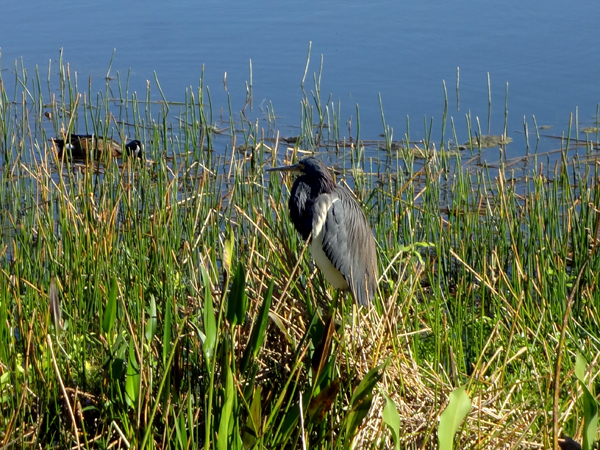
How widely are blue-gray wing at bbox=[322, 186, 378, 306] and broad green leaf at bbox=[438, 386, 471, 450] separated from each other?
5.31 ft

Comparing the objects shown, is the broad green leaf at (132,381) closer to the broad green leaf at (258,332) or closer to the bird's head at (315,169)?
the broad green leaf at (258,332)

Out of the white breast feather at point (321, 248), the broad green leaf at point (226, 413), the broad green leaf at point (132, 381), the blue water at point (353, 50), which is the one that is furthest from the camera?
the blue water at point (353, 50)

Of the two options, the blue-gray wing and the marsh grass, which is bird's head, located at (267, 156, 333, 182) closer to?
the blue-gray wing

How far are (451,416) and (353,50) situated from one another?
22.2 feet

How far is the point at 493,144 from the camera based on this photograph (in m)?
6.00

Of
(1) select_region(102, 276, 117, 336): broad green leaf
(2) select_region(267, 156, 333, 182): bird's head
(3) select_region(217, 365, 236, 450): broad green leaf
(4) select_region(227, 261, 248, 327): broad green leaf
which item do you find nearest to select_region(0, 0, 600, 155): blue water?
(2) select_region(267, 156, 333, 182): bird's head

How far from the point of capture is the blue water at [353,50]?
6734 millimetres

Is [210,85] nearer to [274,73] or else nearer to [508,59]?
[274,73]

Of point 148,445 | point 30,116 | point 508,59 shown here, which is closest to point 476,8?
point 508,59

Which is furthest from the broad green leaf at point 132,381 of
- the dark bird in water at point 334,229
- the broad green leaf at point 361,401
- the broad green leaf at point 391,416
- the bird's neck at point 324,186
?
the bird's neck at point 324,186

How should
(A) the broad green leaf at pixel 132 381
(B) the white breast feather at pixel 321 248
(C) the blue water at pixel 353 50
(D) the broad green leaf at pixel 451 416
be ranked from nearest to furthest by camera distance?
(D) the broad green leaf at pixel 451 416, (A) the broad green leaf at pixel 132 381, (B) the white breast feather at pixel 321 248, (C) the blue water at pixel 353 50

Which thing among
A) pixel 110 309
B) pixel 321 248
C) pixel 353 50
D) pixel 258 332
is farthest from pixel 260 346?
pixel 353 50

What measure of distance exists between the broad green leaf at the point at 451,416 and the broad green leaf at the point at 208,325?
56cm

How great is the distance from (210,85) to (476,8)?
3.84 meters
